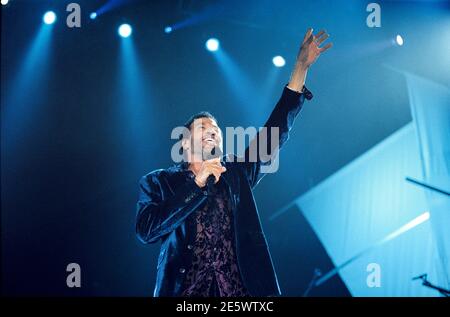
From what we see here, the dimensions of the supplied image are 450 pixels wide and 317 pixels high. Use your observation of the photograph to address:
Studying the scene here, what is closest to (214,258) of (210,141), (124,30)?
(210,141)

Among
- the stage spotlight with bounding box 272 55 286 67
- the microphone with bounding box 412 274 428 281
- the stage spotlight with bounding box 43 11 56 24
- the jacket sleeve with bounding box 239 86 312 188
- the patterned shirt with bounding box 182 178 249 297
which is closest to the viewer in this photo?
the patterned shirt with bounding box 182 178 249 297

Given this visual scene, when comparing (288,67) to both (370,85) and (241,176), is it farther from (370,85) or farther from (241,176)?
(241,176)

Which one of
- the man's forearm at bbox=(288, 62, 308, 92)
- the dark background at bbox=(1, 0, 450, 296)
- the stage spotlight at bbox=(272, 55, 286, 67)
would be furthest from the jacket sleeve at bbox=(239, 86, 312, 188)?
the stage spotlight at bbox=(272, 55, 286, 67)

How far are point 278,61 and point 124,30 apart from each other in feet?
4.43

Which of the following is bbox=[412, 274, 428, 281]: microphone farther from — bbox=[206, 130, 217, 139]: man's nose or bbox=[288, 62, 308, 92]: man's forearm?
bbox=[206, 130, 217, 139]: man's nose

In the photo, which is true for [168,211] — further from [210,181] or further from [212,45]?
[212,45]

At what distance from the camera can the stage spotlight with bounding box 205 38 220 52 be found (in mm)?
4082

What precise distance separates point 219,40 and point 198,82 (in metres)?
0.41

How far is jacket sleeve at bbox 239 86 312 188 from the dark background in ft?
5.61

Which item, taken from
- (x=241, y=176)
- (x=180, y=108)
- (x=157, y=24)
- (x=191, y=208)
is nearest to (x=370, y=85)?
(x=180, y=108)

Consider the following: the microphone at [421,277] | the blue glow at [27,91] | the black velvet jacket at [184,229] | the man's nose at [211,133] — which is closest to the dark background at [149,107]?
the blue glow at [27,91]

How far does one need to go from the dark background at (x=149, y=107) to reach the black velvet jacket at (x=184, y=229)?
1781mm

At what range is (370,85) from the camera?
13.5 ft

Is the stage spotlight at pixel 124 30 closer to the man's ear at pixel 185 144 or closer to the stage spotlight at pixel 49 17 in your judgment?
the stage spotlight at pixel 49 17
